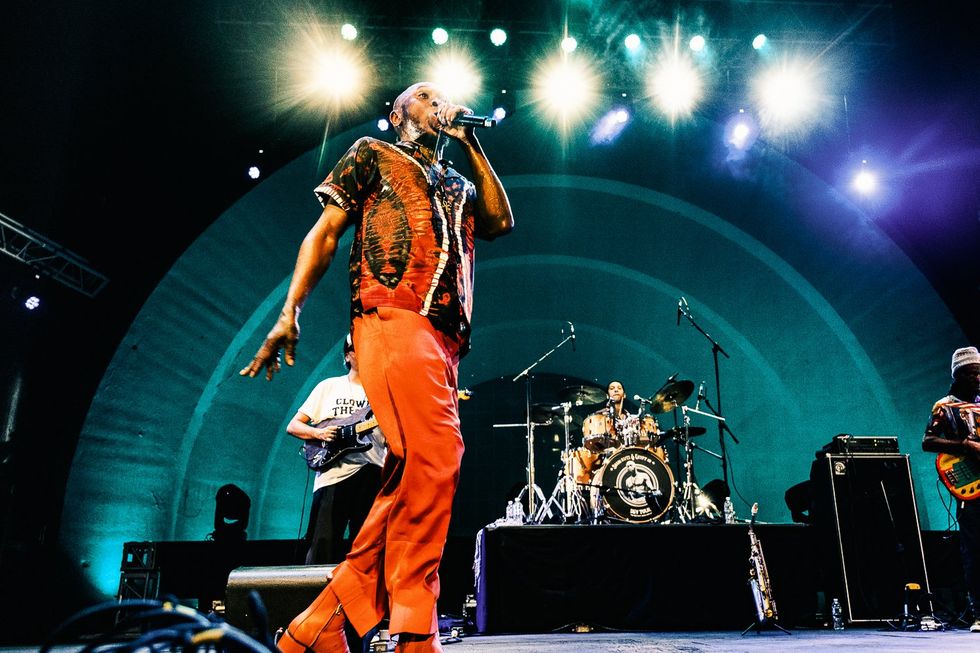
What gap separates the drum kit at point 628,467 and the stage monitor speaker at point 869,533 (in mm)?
1248

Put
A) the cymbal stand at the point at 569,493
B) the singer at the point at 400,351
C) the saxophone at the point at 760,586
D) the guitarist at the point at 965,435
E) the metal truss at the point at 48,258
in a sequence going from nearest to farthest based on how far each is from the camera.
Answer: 1. the singer at the point at 400,351
2. the saxophone at the point at 760,586
3. the guitarist at the point at 965,435
4. the metal truss at the point at 48,258
5. the cymbal stand at the point at 569,493

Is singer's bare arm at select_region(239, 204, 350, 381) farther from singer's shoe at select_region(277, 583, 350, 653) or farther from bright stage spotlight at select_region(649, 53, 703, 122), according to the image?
bright stage spotlight at select_region(649, 53, 703, 122)

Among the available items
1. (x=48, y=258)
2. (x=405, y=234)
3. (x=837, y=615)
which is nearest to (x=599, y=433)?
(x=837, y=615)

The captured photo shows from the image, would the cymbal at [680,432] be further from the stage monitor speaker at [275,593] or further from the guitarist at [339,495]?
the stage monitor speaker at [275,593]

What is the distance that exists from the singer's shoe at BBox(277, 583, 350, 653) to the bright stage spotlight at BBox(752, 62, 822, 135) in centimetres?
707

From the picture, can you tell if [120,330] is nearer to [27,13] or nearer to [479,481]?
[27,13]

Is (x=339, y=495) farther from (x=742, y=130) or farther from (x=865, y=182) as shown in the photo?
(x=865, y=182)

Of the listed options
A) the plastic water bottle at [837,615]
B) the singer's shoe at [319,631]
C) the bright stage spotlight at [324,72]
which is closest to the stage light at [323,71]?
the bright stage spotlight at [324,72]

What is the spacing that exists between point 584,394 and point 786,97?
12.9 ft

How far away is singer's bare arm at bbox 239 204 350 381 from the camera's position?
5.71 ft

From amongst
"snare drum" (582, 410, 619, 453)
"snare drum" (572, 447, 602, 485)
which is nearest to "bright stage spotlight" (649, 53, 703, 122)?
"snare drum" (582, 410, 619, 453)

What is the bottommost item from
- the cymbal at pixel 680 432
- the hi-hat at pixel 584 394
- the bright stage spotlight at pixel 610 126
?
the cymbal at pixel 680 432

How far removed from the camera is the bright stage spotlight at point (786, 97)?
7.15 m

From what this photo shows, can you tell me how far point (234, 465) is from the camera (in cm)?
793
